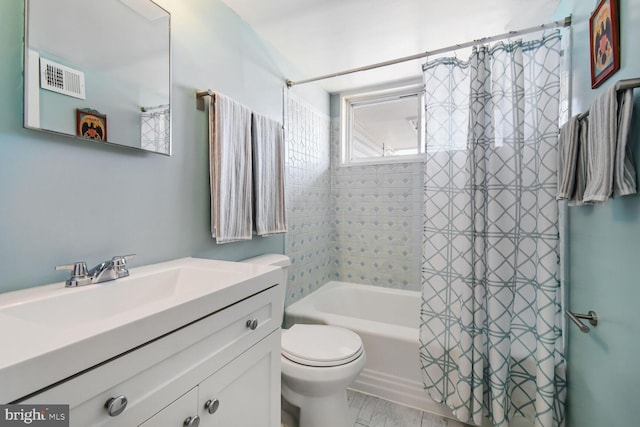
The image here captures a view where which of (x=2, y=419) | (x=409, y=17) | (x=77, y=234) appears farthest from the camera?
(x=409, y=17)

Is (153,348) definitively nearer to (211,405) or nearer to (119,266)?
(211,405)

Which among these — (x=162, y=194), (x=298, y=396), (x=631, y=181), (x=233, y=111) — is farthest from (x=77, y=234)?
(x=631, y=181)

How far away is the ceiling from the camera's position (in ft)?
5.06

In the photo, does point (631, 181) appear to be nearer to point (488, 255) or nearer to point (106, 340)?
point (488, 255)

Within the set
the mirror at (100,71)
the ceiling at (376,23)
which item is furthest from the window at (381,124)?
the mirror at (100,71)

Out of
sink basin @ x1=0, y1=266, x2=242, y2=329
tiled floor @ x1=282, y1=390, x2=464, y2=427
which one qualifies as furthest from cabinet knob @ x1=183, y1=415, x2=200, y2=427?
tiled floor @ x1=282, y1=390, x2=464, y2=427

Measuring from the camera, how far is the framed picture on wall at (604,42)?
87cm

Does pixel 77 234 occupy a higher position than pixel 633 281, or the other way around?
pixel 77 234

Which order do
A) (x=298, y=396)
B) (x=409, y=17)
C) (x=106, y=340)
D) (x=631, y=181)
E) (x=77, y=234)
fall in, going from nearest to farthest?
1. (x=106, y=340)
2. (x=631, y=181)
3. (x=77, y=234)
4. (x=298, y=396)
5. (x=409, y=17)

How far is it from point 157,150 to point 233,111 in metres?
0.46

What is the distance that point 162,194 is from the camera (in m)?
1.22

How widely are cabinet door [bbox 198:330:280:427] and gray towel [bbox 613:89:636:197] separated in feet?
3.79

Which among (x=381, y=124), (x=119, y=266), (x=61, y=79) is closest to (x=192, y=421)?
(x=119, y=266)

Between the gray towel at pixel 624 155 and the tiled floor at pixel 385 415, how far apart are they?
1488 mm
